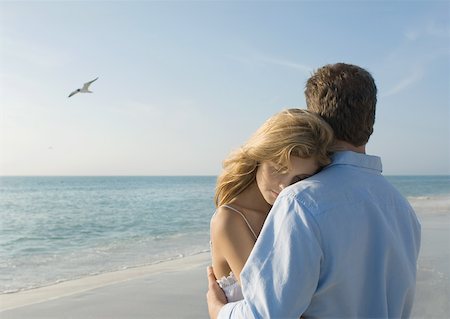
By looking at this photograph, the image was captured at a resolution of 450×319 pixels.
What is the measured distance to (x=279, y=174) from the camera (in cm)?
180

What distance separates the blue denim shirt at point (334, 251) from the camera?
58.0 inches

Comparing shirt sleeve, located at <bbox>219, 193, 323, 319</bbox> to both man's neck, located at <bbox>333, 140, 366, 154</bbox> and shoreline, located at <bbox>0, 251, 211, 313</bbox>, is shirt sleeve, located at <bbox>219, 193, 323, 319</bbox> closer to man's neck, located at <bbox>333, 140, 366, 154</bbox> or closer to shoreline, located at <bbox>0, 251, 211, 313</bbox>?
man's neck, located at <bbox>333, 140, 366, 154</bbox>

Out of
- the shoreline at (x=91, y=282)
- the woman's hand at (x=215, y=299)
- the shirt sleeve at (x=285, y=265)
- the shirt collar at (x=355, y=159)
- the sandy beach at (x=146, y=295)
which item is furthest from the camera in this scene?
the shoreline at (x=91, y=282)

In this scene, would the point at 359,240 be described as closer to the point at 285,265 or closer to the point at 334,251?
the point at 334,251

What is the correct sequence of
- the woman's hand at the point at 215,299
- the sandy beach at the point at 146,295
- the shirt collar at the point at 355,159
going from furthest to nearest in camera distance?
1. the sandy beach at the point at 146,295
2. the woman's hand at the point at 215,299
3. the shirt collar at the point at 355,159

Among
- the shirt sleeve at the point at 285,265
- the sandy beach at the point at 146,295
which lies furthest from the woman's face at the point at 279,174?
the sandy beach at the point at 146,295

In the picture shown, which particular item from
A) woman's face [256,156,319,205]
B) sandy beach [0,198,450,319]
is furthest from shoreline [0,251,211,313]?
woman's face [256,156,319,205]

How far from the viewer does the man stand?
148 cm

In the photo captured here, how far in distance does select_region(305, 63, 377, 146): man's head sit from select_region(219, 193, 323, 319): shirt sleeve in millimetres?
379

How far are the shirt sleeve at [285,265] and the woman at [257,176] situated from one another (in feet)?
0.73

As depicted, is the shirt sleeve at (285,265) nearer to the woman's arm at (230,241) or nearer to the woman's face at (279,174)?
the woman's face at (279,174)

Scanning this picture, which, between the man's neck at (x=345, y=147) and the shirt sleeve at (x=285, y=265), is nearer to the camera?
the shirt sleeve at (x=285, y=265)

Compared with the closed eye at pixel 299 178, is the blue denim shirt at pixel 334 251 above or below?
below

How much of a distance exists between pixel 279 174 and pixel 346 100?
0.36 metres
